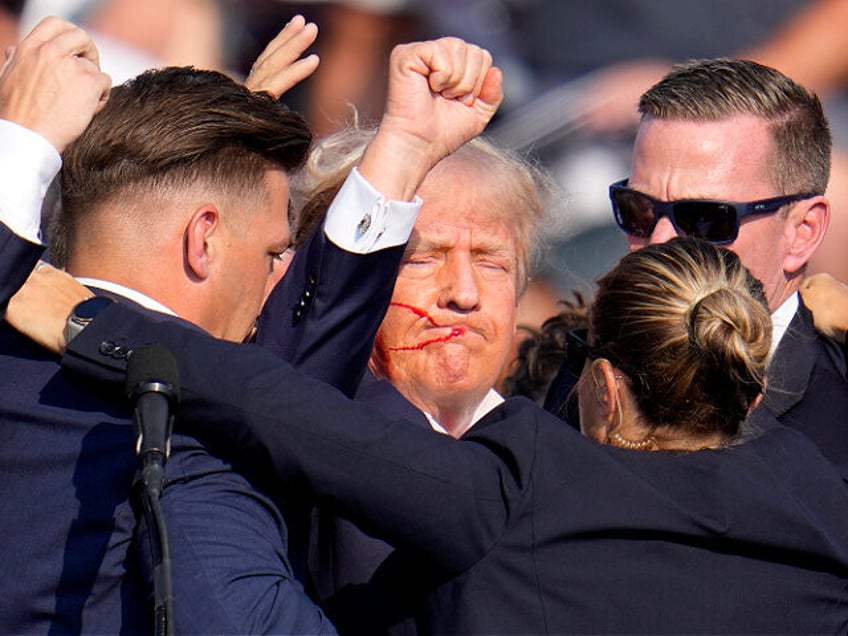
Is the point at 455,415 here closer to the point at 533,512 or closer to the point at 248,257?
the point at 248,257

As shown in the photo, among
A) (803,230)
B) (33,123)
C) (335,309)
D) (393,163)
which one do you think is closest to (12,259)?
(33,123)

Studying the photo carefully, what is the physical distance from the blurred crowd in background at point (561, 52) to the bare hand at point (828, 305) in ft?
6.92

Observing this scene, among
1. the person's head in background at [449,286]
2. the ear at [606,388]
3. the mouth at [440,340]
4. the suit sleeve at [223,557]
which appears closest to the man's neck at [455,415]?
the person's head in background at [449,286]

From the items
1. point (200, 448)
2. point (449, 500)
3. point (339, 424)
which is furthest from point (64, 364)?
point (449, 500)

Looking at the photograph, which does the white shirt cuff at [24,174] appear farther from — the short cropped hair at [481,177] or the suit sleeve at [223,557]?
the short cropped hair at [481,177]

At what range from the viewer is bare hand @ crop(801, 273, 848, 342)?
127 inches

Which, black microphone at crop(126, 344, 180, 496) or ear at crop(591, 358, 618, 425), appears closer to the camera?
black microphone at crop(126, 344, 180, 496)

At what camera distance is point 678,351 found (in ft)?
7.43

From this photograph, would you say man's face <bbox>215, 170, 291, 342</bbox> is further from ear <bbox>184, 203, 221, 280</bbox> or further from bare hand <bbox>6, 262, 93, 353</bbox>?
bare hand <bbox>6, 262, 93, 353</bbox>

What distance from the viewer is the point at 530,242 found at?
3.14 metres

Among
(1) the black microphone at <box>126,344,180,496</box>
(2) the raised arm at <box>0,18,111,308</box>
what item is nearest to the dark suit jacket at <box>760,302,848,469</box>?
(1) the black microphone at <box>126,344,180,496</box>

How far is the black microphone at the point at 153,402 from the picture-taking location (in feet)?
6.20

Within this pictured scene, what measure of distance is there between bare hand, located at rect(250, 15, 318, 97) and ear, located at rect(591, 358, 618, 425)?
1.16m

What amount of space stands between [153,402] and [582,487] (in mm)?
643
